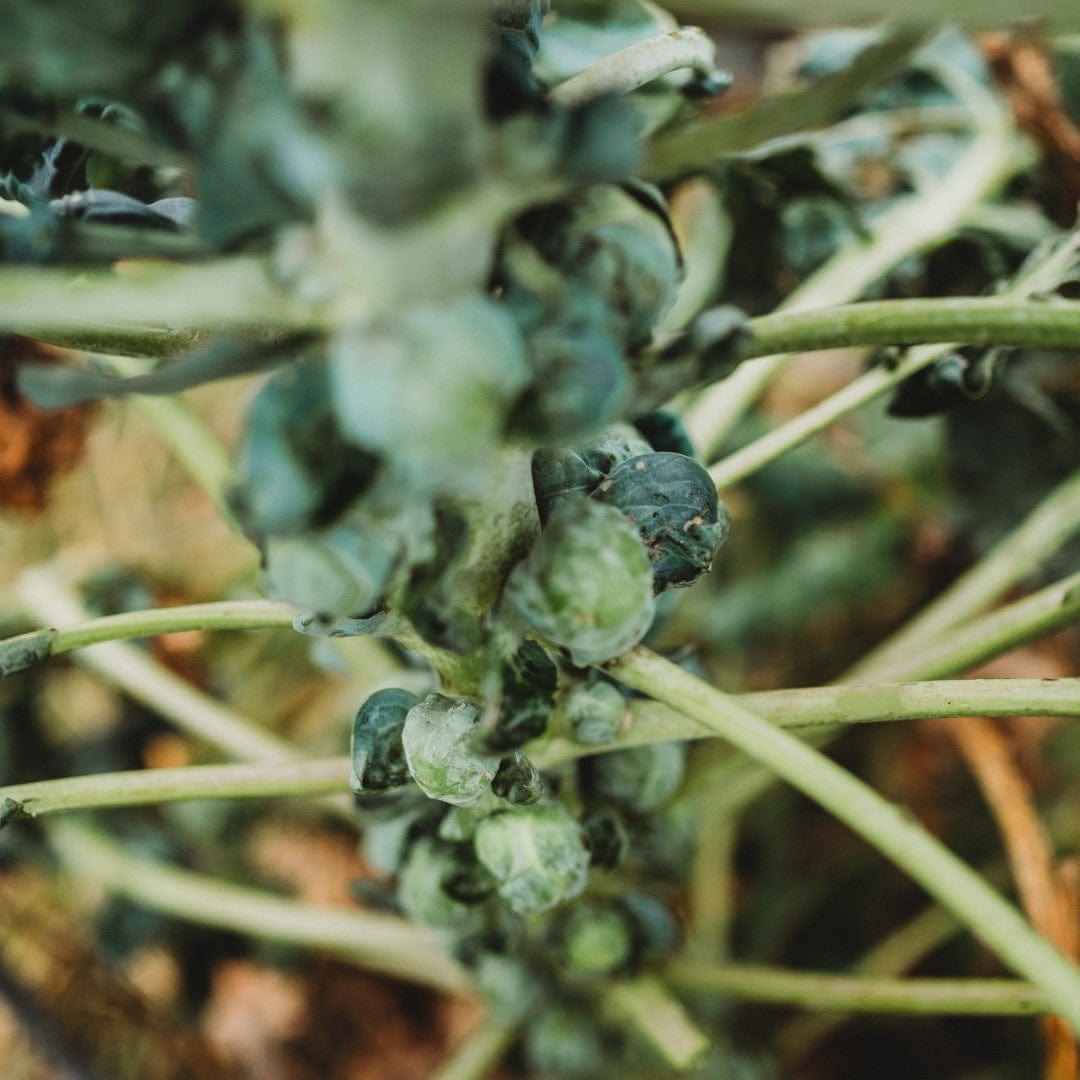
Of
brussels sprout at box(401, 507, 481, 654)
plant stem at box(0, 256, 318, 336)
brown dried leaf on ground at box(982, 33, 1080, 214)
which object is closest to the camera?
plant stem at box(0, 256, 318, 336)

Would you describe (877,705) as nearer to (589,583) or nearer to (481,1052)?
(589,583)

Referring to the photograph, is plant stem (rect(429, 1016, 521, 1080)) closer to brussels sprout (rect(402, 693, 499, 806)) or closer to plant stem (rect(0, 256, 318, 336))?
brussels sprout (rect(402, 693, 499, 806))

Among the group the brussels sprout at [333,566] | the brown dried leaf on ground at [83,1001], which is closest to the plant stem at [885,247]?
the brussels sprout at [333,566]

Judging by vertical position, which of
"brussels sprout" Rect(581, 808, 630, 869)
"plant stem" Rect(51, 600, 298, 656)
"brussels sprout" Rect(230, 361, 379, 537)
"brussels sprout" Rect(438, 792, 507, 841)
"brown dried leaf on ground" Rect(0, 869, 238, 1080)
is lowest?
"brown dried leaf on ground" Rect(0, 869, 238, 1080)

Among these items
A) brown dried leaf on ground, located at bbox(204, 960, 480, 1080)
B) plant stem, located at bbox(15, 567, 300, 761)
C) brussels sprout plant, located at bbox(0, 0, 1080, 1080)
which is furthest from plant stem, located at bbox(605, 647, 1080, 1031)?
brown dried leaf on ground, located at bbox(204, 960, 480, 1080)

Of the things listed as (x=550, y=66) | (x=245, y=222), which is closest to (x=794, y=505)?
(x=550, y=66)

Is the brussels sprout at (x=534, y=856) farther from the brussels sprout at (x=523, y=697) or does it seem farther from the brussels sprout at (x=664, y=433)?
the brussels sprout at (x=664, y=433)
